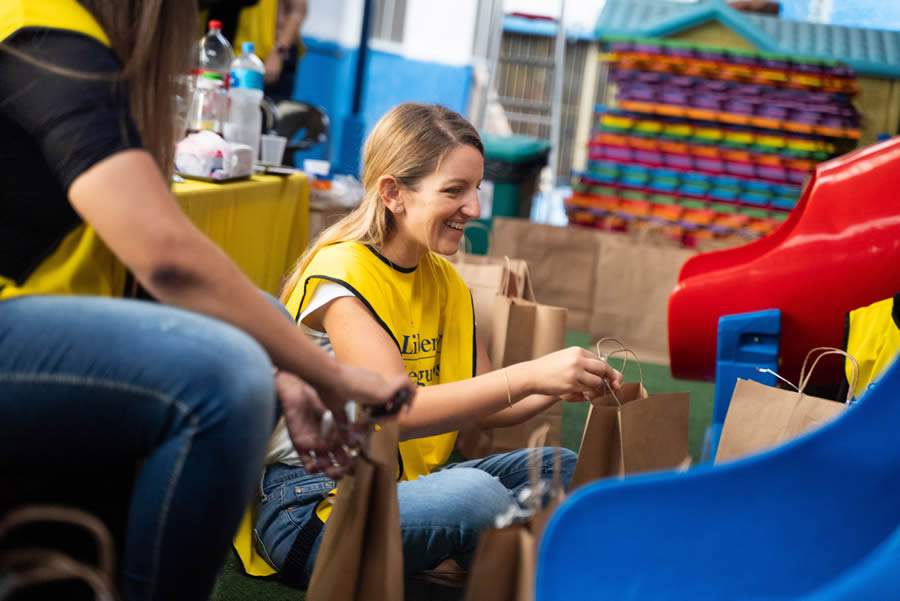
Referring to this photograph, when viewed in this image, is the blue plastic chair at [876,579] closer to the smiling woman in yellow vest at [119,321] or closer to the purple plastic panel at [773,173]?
the smiling woman in yellow vest at [119,321]

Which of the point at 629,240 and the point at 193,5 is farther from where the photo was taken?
the point at 629,240

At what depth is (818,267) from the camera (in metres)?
2.26

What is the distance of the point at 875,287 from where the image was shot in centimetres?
221

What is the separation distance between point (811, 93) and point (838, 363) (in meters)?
3.29

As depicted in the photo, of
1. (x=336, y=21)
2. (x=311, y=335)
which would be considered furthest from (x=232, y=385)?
(x=336, y=21)

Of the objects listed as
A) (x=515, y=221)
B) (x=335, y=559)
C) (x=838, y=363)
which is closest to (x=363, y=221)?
(x=335, y=559)

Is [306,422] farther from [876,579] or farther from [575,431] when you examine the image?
[575,431]

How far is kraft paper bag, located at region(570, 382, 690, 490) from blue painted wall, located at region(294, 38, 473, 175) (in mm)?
5668

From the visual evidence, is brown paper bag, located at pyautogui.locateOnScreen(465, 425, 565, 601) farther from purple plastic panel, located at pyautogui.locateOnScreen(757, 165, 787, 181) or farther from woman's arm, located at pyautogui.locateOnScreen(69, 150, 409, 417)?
purple plastic panel, located at pyautogui.locateOnScreen(757, 165, 787, 181)

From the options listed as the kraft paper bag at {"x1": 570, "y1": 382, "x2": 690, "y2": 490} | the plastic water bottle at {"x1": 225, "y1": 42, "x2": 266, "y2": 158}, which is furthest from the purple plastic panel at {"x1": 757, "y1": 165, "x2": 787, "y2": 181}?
the kraft paper bag at {"x1": 570, "y1": 382, "x2": 690, "y2": 490}

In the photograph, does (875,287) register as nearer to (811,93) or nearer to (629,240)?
(629,240)

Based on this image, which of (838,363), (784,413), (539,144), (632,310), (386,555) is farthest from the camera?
(539,144)

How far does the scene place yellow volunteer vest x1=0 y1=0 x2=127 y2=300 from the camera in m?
1.17

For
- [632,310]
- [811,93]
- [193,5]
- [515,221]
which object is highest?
[811,93]
